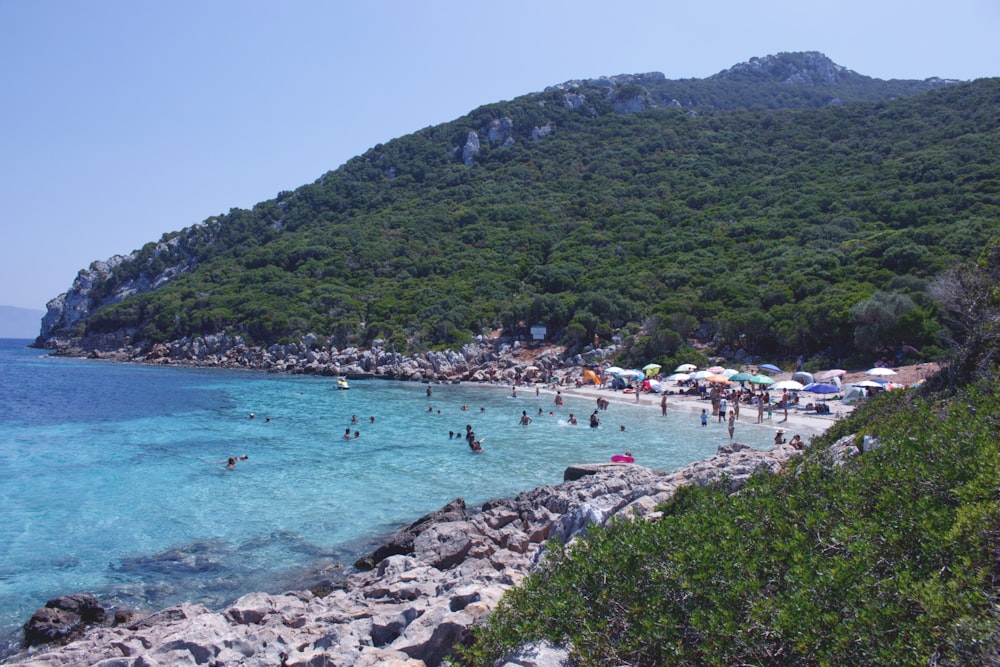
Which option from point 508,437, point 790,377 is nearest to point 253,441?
point 508,437

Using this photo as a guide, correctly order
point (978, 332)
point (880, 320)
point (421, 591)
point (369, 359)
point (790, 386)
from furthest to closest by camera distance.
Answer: point (369, 359), point (880, 320), point (790, 386), point (978, 332), point (421, 591)

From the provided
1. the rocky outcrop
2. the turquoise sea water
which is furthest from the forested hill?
the turquoise sea water

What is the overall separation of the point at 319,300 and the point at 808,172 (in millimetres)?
51401

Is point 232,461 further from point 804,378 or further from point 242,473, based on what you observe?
point 804,378

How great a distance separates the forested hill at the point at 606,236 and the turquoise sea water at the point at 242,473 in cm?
1472

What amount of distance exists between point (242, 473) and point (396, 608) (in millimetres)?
11699

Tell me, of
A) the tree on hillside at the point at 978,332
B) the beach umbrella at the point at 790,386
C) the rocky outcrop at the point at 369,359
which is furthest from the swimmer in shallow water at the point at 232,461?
the rocky outcrop at the point at 369,359

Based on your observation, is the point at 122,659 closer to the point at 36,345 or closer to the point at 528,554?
the point at 528,554

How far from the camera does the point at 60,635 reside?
847 cm

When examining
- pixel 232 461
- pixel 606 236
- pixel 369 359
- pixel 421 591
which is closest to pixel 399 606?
pixel 421 591

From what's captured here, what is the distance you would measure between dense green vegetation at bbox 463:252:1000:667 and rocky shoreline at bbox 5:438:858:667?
517mm

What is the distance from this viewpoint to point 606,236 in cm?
6188

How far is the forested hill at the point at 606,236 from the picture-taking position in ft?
130

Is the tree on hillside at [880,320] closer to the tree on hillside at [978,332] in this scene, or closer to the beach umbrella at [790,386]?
the beach umbrella at [790,386]
